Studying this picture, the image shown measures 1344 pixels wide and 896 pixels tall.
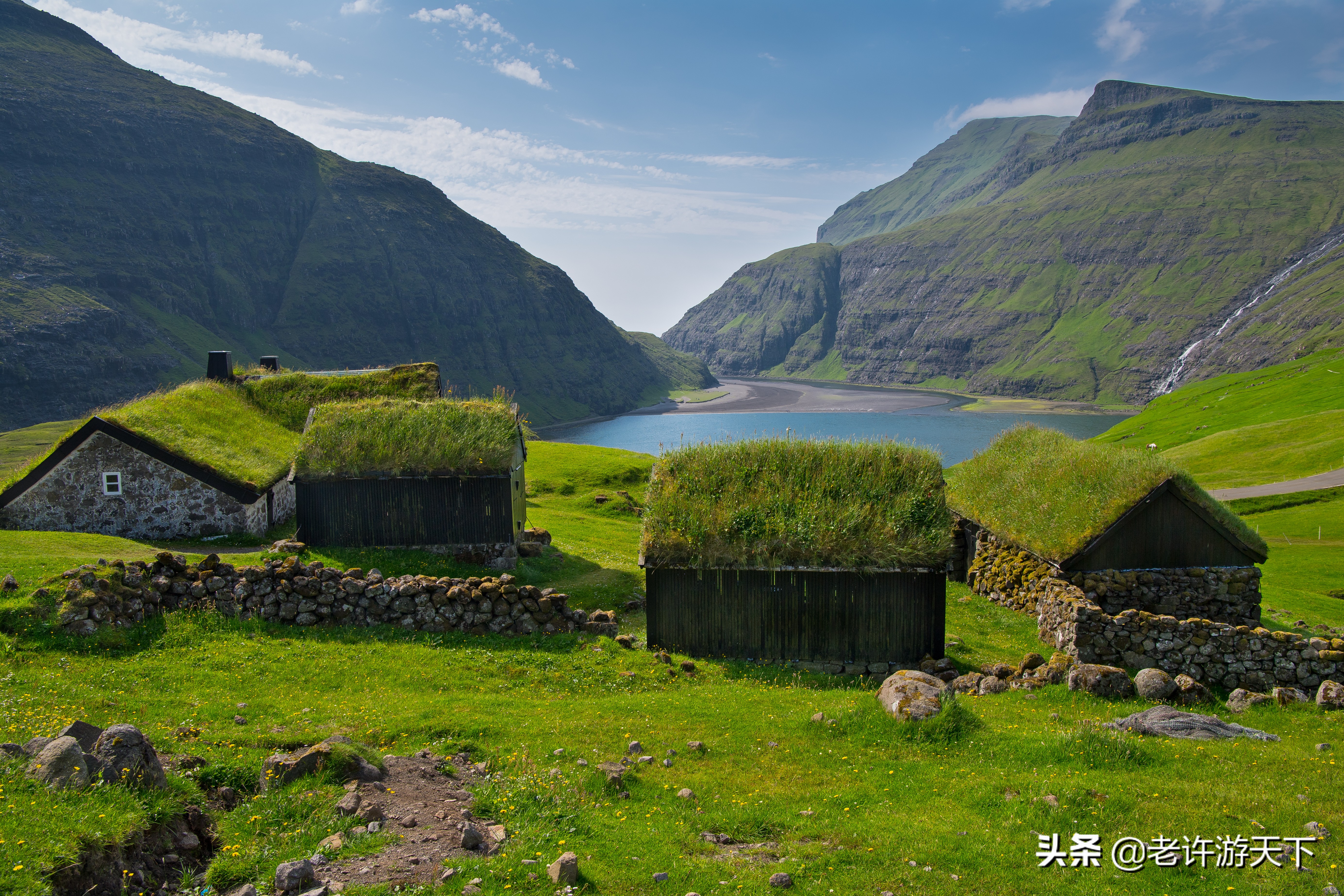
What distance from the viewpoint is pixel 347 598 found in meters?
19.8

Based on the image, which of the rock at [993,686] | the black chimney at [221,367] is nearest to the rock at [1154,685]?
the rock at [993,686]

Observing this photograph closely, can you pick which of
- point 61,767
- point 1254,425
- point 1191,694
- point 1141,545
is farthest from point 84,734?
point 1254,425

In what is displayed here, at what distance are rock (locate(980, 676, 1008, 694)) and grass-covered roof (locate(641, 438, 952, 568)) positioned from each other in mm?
3834

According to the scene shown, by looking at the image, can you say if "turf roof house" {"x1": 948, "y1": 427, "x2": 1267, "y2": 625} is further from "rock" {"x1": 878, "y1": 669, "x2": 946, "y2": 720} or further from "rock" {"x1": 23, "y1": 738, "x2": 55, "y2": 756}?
"rock" {"x1": 23, "y1": 738, "x2": 55, "y2": 756}

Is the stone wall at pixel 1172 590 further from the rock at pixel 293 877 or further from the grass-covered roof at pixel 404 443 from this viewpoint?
the rock at pixel 293 877

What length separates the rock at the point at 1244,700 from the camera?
16.5 metres

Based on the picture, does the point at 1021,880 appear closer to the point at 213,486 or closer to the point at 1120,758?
the point at 1120,758

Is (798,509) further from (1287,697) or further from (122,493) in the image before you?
(122,493)

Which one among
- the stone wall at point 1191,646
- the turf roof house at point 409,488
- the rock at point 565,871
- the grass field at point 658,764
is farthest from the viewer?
the turf roof house at point 409,488

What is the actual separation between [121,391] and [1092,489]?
7971 inches

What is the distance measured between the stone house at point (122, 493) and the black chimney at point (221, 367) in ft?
35.0

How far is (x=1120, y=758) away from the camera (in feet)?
39.8

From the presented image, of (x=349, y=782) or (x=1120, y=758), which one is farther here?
(x=1120, y=758)

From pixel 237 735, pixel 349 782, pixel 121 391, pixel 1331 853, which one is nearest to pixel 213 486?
pixel 237 735
